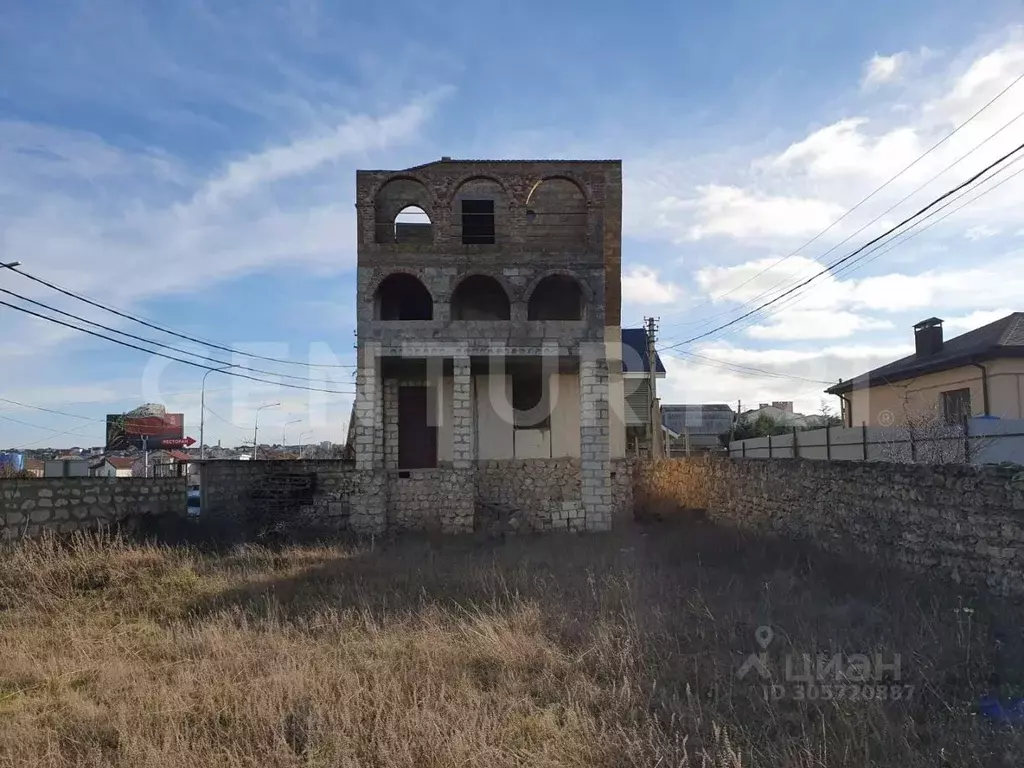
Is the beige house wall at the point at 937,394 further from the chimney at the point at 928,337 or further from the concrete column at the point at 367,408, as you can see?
the concrete column at the point at 367,408

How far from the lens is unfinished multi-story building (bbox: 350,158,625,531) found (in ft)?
53.5

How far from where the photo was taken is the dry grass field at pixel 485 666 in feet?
14.9

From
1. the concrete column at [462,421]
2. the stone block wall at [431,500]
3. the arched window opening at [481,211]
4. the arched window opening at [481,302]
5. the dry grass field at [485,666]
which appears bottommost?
the dry grass field at [485,666]

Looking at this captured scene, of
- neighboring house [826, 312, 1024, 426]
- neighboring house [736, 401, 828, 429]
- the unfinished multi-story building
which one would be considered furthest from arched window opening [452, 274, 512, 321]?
neighboring house [736, 401, 828, 429]

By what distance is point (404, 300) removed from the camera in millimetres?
18828

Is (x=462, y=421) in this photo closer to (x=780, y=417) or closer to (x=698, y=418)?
(x=780, y=417)

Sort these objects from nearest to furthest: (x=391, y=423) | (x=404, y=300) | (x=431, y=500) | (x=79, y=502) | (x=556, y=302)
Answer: (x=79, y=502), (x=431, y=500), (x=391, y=423), (x=404, y=300), (x=556, y=302)

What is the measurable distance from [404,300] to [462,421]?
4301 millimetres

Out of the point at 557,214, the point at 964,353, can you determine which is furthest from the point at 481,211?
the point at 964,353

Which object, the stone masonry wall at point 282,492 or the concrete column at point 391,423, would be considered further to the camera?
the concrete column at point 391,423

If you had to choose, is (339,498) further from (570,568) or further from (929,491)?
(929,491)

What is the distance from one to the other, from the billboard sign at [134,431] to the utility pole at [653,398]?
2857cm

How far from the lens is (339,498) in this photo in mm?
17000

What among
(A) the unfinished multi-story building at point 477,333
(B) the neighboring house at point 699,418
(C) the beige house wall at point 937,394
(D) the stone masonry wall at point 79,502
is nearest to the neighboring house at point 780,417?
(B) the neighboring house at point 699,418
